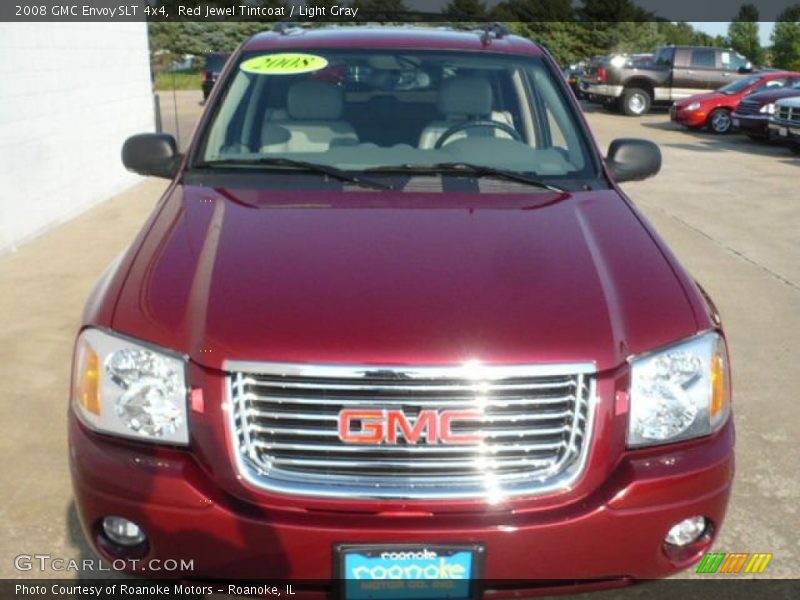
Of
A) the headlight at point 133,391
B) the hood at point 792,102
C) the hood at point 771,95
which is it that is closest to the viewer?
the headlight at point 133,391

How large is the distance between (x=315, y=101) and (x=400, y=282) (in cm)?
160

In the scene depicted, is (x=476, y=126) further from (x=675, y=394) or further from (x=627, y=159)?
(x=675, y=394)

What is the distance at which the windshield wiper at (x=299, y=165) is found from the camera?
3242 mm

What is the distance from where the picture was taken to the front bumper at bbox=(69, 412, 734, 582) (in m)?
2.16

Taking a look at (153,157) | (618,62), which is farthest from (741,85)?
(153,157)

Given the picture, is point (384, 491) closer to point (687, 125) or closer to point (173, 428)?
point (173, 428)

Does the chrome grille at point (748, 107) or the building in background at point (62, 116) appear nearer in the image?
the building in background at point (62, 116)

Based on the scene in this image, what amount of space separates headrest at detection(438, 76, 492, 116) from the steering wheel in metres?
0.05

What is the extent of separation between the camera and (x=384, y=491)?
7.20 ft

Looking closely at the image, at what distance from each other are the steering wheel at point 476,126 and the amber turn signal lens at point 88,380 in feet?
5.82

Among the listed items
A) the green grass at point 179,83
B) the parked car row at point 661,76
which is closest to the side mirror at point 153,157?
the parked car row at point 661,76

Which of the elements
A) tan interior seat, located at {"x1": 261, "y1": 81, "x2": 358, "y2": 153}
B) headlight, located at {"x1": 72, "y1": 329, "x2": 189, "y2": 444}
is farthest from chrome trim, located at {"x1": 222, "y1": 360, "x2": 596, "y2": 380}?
tan interior seat, located at {"x1": 261, "y1": 81, "x2": 358, "y2": 153}

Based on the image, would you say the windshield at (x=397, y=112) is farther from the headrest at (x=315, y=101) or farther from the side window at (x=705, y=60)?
the side window at (x=705, y=60)

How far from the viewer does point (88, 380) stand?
2.36 m
